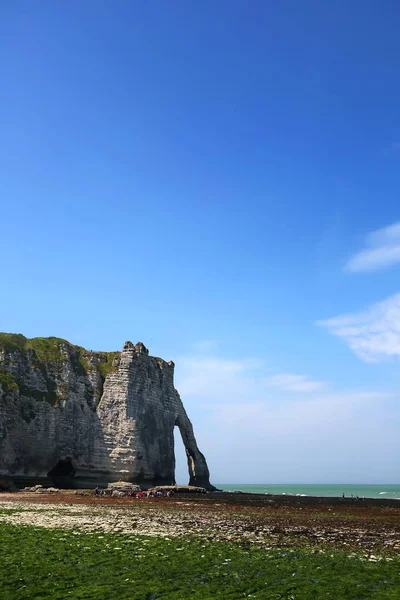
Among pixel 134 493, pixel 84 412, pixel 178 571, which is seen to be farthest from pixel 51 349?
pixel 178 571

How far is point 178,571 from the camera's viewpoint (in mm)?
15930

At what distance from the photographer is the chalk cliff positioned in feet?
237

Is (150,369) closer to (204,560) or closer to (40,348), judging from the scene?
(40,348)

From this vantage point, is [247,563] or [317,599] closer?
[317,599]

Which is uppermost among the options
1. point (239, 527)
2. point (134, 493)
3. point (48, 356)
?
point (48, 356)

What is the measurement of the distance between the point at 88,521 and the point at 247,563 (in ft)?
46.8

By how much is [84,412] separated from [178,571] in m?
68.2

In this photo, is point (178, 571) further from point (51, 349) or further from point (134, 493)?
point (51, 349)

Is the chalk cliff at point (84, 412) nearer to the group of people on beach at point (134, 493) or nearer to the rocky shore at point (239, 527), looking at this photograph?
the group of people on beach at point (134, 493)

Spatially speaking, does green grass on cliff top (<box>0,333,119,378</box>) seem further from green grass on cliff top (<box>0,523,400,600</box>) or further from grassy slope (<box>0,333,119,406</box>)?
green grass on cliff top (<box>0,523,400,600</box>)

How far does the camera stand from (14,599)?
12344 millimetres

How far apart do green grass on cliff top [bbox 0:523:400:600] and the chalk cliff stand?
54371 millimetres

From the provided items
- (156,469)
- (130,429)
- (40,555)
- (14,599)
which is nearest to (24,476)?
(130,429)

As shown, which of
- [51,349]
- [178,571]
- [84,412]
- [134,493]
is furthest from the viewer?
[51,349]
